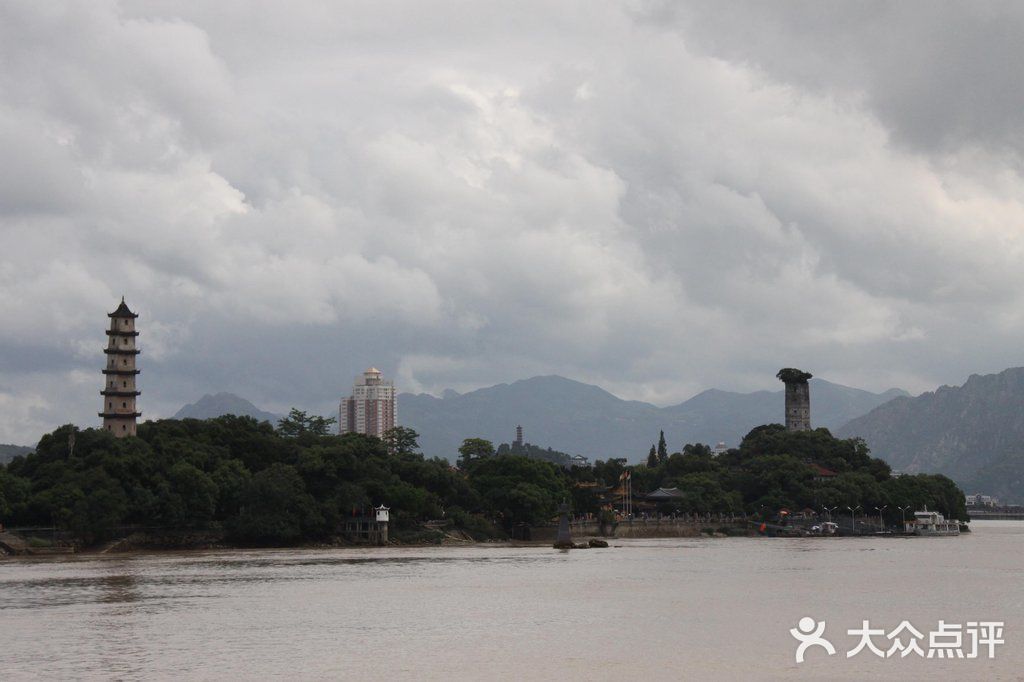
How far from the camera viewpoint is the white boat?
18500 centimetres

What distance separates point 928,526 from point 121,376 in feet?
402

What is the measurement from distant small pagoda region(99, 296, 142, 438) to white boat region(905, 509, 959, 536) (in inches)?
4563

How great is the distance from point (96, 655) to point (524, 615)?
20846 mm

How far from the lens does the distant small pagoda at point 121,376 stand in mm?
140625

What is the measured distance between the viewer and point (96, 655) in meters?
43.2

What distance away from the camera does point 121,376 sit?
142500 mm

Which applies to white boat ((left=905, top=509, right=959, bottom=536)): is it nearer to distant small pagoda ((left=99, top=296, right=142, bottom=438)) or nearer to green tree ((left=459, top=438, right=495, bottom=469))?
green tree ((left=459, top=438, right=495, bottom=469))

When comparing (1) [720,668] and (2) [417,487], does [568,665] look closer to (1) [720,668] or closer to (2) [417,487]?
(1) [720,668]

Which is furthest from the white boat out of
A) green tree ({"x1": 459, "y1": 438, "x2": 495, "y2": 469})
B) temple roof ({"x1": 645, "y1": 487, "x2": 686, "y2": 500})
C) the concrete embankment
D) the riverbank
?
green tree ({"x1": 459, "y1": 438, "x2": 495, "y2": 469})

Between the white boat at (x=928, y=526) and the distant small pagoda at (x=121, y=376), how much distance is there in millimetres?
115907

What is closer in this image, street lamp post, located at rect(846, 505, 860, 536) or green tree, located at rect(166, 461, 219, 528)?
green tree, located at rect(166, 461, 219, 528)

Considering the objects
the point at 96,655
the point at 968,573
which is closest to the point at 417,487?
the point at 968,573

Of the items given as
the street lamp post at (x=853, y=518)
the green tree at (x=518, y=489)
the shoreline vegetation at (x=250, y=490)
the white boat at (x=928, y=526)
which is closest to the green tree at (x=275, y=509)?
the shoreline vegetation at (x=250, y=490)

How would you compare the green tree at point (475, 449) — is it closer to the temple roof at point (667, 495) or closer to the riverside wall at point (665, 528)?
the riverside wall at point (665, 528)
